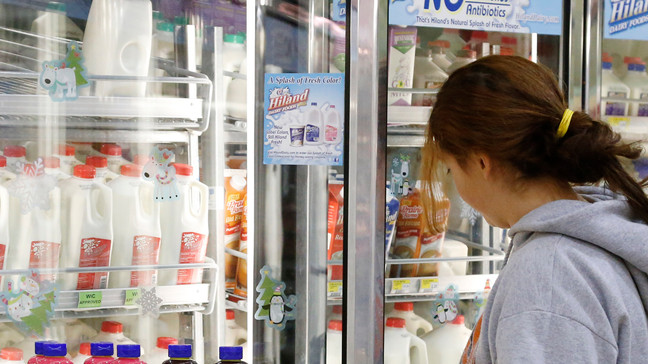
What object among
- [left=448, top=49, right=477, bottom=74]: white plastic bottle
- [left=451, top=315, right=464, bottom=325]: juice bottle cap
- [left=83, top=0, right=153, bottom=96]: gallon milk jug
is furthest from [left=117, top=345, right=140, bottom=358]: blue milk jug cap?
[left=448, top=49, right=477, bottom=74]: white plastic bottle

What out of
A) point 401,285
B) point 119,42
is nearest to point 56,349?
point 119,42

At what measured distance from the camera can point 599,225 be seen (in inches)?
41.3

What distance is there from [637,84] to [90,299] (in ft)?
5.32

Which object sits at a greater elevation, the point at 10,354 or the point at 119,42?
the point at 119,42

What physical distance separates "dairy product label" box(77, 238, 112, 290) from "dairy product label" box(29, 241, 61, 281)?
59mm

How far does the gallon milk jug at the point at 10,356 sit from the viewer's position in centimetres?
168

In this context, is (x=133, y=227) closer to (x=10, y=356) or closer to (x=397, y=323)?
(x=10, y=356)

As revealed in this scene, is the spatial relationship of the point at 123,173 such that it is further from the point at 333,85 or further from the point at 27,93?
the point at 333,85

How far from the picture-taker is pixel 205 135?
1805 millimetres

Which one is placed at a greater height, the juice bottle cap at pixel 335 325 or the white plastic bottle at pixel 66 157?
the white plastic bottle at pixel 66 157

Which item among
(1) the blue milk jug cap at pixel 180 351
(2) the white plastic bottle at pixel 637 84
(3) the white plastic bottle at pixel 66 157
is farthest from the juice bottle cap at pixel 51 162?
(2) the white plastic bottle at pixel 637 84

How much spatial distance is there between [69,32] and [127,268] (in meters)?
0.55

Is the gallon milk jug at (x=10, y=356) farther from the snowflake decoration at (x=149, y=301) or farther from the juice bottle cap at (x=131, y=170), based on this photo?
the juice bottle cap at (x=131, y=170)

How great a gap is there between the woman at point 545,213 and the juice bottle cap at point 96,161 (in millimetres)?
879
